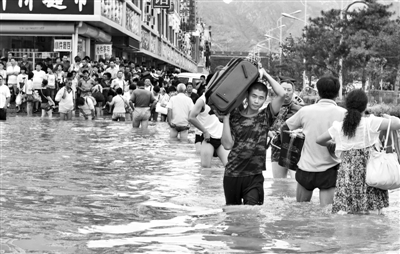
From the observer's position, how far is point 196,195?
37.1ft

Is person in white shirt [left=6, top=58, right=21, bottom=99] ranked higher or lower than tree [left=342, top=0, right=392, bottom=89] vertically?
lower

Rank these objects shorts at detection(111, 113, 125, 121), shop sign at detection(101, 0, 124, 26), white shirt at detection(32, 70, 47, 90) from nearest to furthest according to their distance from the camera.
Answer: shorts at detection(111, 113, 125, 121), white shirt at detection(32, 70, 47, 90), shop sign at detection(101, 0, 124, 26)

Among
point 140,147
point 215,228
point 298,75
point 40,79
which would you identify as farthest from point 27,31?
point 298,75

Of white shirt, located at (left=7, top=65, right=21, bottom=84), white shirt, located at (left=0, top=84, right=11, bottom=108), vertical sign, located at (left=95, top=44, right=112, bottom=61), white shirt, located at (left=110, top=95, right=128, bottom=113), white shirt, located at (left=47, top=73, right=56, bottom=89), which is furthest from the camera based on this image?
vertical sign, located at (left=95, top=44, right=112, bottom=61)

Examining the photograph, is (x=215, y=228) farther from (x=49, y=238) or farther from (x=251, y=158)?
(x=49, y=238)

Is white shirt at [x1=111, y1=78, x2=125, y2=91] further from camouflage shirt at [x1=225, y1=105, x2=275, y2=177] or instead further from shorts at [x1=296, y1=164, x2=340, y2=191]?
camouflage shirt at [x1=225, y1=105, x2=275, y2=177]

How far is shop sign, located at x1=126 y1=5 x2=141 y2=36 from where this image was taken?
55.1 meters

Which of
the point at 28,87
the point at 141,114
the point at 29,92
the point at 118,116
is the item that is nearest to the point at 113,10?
the point at 29,92

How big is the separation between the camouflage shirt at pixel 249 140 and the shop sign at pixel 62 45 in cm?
3411

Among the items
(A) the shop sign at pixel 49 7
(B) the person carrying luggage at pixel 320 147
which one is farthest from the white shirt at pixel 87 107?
(B) the person carrying luggage at pixel 320 147

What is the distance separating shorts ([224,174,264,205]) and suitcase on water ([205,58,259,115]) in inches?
32.9

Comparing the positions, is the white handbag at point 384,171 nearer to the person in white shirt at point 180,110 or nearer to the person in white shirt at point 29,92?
the person in white shirt at point 180,110

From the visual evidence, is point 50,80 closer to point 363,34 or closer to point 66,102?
point 66,102

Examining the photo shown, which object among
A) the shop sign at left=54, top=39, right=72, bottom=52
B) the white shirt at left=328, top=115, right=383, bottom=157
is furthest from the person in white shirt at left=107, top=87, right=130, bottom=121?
the white shirt at left=328, top=115, right=383, bottom=157
